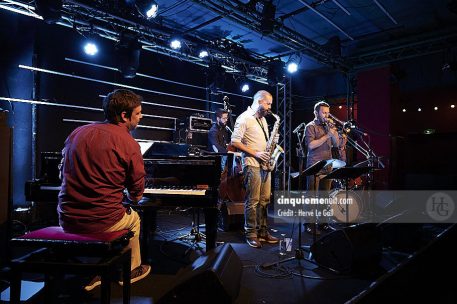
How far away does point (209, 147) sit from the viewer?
9305 millimetres

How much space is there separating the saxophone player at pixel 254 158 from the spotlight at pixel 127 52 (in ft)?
11.3

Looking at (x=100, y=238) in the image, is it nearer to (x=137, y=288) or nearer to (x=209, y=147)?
(x=137, y=288)

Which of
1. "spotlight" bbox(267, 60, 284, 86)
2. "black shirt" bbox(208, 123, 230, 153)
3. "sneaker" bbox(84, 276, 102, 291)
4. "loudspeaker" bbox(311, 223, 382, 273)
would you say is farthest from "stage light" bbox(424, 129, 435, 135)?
"sneaker" bbox(84, 276, 102, 291)

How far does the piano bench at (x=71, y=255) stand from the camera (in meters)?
2.08

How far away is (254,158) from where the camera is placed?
4293mm

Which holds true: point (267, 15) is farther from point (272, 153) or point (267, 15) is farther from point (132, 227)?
point (132, 227)

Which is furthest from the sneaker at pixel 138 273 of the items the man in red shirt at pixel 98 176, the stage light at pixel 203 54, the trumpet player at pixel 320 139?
the stage light at pixel 203 54

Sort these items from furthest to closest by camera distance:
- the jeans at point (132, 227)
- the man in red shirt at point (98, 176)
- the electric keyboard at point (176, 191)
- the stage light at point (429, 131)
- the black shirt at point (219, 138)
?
the stage light at point (429, 131)
the black shirt at point (219, 138)
the electric keyboard at point (176, 191)
the jeans at point (132, 227)
the man in red shirt at point (98, 176)

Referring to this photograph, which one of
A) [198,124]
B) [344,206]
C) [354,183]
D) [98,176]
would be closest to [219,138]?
[198,124]

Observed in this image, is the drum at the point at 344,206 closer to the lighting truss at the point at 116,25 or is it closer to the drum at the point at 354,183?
the drum at the point at 354,183

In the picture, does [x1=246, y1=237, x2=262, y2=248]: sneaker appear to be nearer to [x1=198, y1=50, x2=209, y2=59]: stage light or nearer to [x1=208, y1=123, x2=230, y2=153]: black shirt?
[x1=208, y1=123, x2=230, y2=153]: black shirt

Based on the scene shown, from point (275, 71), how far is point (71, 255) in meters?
7.75

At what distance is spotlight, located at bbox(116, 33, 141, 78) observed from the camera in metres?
6.52

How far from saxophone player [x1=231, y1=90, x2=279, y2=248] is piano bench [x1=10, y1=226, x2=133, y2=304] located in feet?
6.79
